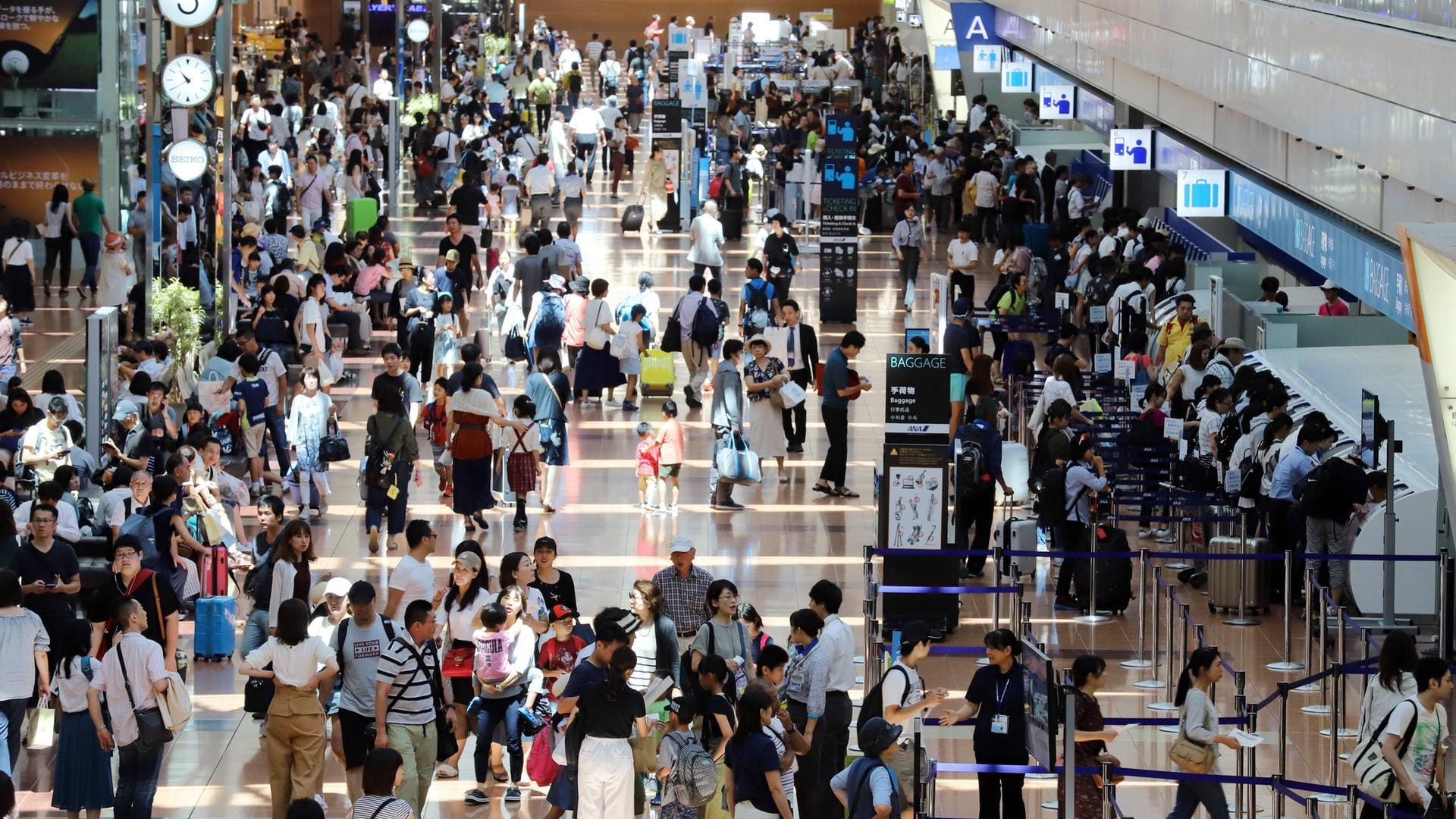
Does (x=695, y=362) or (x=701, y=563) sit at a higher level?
(x=695, y=362)

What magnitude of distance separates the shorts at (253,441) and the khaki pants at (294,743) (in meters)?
7.34

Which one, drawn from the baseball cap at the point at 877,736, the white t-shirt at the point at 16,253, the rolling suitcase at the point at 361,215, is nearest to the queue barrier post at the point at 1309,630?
the baseball cap at the point at 877,736

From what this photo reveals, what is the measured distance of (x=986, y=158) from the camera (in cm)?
3403

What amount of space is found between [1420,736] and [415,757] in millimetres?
4706

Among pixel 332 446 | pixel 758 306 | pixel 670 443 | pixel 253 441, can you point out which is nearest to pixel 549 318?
pixel 758 306

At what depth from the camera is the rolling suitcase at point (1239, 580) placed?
613 inches

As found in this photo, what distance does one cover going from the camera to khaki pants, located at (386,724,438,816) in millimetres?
10133

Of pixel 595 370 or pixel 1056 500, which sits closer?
pixel 1056 500

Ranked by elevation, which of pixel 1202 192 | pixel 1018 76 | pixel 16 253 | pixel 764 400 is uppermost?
pixel 1018 76

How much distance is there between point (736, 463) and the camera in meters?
18.0

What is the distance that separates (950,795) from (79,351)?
1502 centimetres

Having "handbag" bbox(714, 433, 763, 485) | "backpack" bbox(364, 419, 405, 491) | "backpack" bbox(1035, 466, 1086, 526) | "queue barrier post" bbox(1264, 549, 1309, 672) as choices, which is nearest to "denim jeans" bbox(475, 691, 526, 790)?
"backpack" bbox(364, 419, 405, 491)

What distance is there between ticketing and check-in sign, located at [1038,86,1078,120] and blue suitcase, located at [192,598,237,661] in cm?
2257

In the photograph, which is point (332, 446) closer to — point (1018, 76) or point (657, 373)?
point (657, 373)
